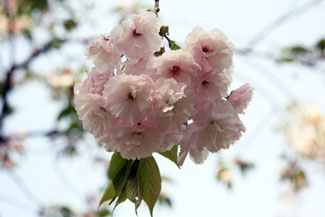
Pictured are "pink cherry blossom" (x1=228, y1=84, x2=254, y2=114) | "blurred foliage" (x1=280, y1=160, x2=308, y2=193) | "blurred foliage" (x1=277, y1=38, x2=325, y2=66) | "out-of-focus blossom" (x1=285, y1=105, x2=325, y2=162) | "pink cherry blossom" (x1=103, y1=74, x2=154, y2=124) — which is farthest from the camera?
"out-of-focus blossom" (x1=285, y1=105, x2=325, y2=162)

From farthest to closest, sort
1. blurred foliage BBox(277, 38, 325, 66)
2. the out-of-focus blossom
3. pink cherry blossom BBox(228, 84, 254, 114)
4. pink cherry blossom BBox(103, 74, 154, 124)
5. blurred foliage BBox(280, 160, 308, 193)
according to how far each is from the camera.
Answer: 1. the out-of-focus blossom
2. blurred foliage BBox(280, 160, 308, 193)
3. blurred foliage BBox(277, 38, 325, 66)
4. pink cherry blossom BBox(228, 84, 254, 114)
5. pink cherry blossom BBox(103, 74, 154, 124)

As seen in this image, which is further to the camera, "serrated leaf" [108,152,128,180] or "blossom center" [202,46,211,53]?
"serrated leaf" [108,152,128,180]

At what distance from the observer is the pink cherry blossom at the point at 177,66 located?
0.57 m

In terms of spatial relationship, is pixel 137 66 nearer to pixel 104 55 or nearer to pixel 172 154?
pixel 104 55

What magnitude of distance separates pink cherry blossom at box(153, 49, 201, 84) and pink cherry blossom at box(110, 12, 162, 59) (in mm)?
41

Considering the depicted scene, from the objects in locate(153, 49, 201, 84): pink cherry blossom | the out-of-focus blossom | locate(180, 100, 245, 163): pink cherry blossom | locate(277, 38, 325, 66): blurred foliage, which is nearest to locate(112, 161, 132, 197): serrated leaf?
locate(180, 100, 245, 163): pink cherry blossom

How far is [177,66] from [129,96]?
87 mm

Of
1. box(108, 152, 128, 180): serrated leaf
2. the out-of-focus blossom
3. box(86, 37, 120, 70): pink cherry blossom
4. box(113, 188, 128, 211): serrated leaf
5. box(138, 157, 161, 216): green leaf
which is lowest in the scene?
box(113, 188, 128, 211): serrated leaf

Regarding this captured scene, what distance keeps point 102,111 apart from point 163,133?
0.10 meters

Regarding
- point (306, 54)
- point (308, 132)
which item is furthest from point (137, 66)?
point (308, 132)

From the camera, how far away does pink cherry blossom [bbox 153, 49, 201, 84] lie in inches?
22.6

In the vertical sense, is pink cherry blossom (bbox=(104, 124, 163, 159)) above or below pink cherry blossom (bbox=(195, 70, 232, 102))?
below

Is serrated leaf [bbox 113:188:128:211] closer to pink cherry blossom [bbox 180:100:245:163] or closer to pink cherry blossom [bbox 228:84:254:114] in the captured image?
pink cherry blossom [bbox 180:100:245:163]

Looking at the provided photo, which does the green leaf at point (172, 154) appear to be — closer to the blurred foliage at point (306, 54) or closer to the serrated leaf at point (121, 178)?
the serrated leaf at point (121, 178)
